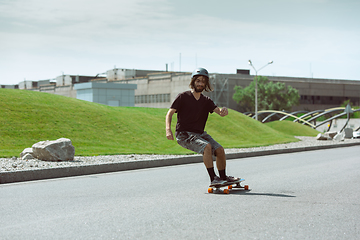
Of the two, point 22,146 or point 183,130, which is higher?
point 183,130

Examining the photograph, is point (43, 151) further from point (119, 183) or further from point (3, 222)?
point (3, 222)

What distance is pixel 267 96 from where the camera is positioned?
82.2 meters

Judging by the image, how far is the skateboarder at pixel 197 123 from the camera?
7.13 m

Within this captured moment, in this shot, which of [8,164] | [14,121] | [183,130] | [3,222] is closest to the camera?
[3,222]

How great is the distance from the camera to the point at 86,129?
2059 centimetres

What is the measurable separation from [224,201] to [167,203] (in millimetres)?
867

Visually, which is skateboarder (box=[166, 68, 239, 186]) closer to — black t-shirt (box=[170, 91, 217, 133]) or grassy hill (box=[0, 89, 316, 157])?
black t-shirt (box=[170, 91, 217, 133])

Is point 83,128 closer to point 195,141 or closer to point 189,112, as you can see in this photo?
point 189,112

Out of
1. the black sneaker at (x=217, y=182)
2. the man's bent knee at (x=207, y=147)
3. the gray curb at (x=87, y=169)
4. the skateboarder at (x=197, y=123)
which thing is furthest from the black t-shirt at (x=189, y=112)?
the gray curb at (x=87, y=169)

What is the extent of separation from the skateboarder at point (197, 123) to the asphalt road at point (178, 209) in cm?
52

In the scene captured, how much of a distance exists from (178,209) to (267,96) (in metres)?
78.3

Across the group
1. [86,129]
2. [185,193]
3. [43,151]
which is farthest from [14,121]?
[185,193]

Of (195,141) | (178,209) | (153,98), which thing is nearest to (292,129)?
(195,141)

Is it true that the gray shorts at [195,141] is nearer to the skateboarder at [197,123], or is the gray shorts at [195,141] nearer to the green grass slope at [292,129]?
the skateboarder at [197,123]
